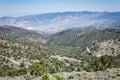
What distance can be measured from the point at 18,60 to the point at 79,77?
15346 cm

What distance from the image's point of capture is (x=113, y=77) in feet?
132

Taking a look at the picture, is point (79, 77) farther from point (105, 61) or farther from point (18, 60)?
point (18, 60)

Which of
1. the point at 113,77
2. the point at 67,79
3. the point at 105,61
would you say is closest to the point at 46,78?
the point at 67,79

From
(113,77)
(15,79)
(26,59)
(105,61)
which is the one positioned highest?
(113,77)

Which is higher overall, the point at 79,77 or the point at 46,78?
the point at 46,78

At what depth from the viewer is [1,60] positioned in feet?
557

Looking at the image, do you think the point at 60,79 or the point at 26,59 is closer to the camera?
the point at 60,79

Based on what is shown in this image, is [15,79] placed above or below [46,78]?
below

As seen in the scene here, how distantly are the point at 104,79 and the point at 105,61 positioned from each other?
54.9 m

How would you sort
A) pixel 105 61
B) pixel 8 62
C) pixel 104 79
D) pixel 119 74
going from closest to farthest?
pixel 104 79 → pixel 119 74 → pixel 105 61 → pixel 8 62

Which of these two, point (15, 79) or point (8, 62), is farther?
point (8, 62)

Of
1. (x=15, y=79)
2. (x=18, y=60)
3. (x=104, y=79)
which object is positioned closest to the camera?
(x=104, y=79)

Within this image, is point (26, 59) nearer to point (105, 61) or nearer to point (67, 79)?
point (105, 61)

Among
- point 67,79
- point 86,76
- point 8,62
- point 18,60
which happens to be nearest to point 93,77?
point 86,76
